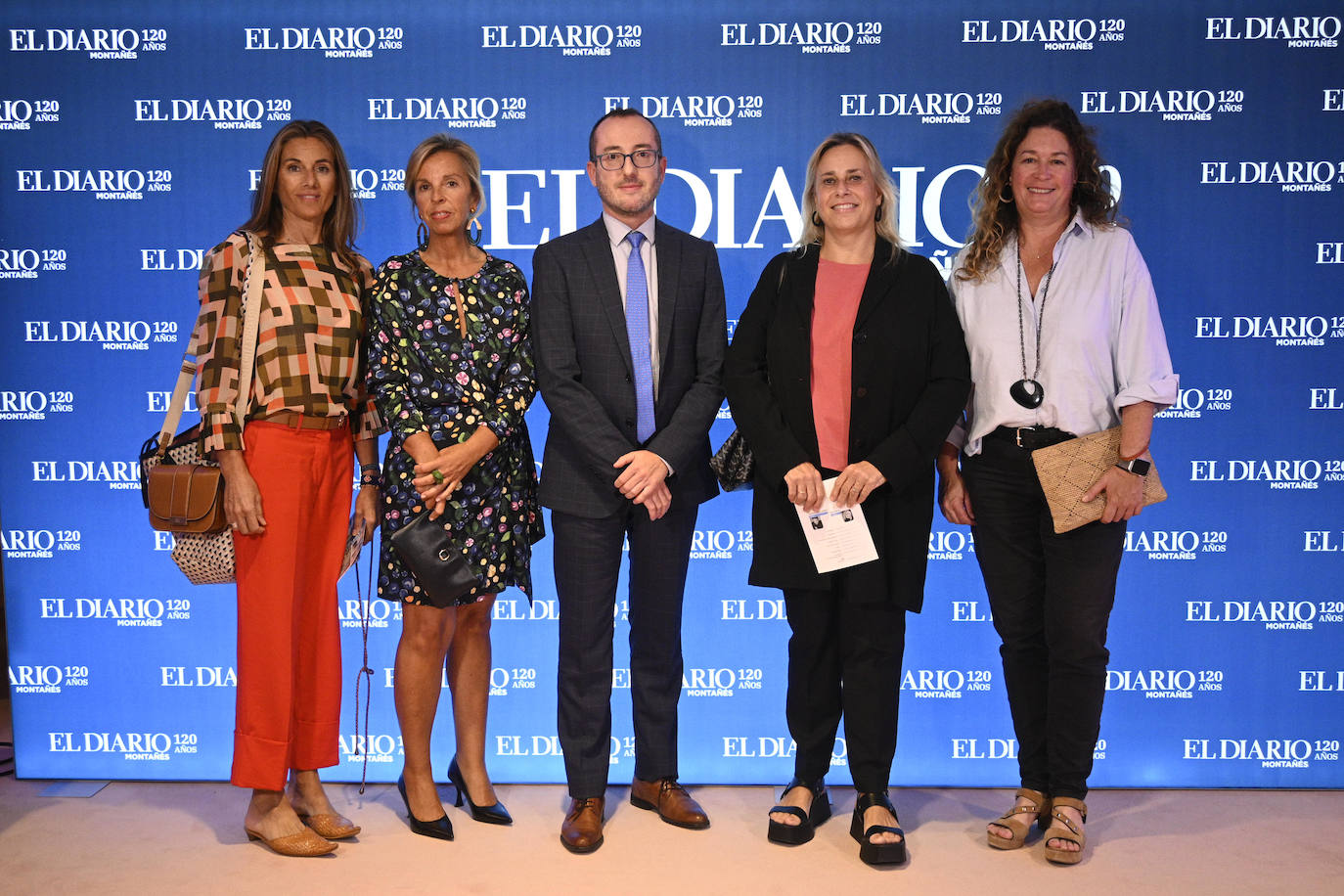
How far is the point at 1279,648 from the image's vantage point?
3471 millimetres

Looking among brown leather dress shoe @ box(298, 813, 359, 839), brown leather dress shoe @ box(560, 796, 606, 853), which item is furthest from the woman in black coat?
brown leather dress shoe @ box(298, 813, 359, 839)

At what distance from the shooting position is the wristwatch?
274 cm

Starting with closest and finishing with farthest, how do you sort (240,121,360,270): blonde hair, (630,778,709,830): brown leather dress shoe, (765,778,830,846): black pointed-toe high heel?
1. (240,121,360,270): blonde hair
2. (765,778,830,846): black pointed-toe high heel
3. (630,778,709,830): brown leather dress shoe

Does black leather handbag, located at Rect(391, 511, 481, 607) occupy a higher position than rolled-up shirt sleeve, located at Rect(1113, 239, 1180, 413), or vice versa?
rolled-up shirt sleeve, located at Rect(1113, 239, 1180, 413)

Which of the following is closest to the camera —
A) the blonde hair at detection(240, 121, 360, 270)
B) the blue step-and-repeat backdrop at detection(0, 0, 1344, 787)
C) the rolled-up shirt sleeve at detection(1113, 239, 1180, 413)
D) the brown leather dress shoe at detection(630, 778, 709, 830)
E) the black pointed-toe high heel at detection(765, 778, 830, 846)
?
the rolled-up shirt sleeve at detection(1113, 239, 1180, 413)

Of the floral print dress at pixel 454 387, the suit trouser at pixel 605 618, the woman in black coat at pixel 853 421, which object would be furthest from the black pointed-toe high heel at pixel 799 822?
the floral print dress at pixel 454 387

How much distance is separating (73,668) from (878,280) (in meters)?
2.88

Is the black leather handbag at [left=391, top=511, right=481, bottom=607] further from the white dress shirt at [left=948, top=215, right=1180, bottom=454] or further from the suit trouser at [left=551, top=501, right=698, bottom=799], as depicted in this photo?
the white dress shirt at [left=948, top=215, right=1180, bottom=454]

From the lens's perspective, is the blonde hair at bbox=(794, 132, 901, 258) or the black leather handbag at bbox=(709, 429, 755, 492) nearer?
the blonde hair at bbox=(794, 132, 901, 258)

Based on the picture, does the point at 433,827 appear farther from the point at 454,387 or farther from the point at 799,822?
the point at 454,387

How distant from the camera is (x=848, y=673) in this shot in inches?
114

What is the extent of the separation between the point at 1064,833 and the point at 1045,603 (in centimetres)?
61

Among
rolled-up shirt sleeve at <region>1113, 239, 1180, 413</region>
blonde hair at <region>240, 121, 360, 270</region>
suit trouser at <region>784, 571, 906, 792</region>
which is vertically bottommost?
suit trouser at <region>784, 571, 906, 792</region>

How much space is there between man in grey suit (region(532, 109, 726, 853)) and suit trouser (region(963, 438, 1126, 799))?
2.56ft
